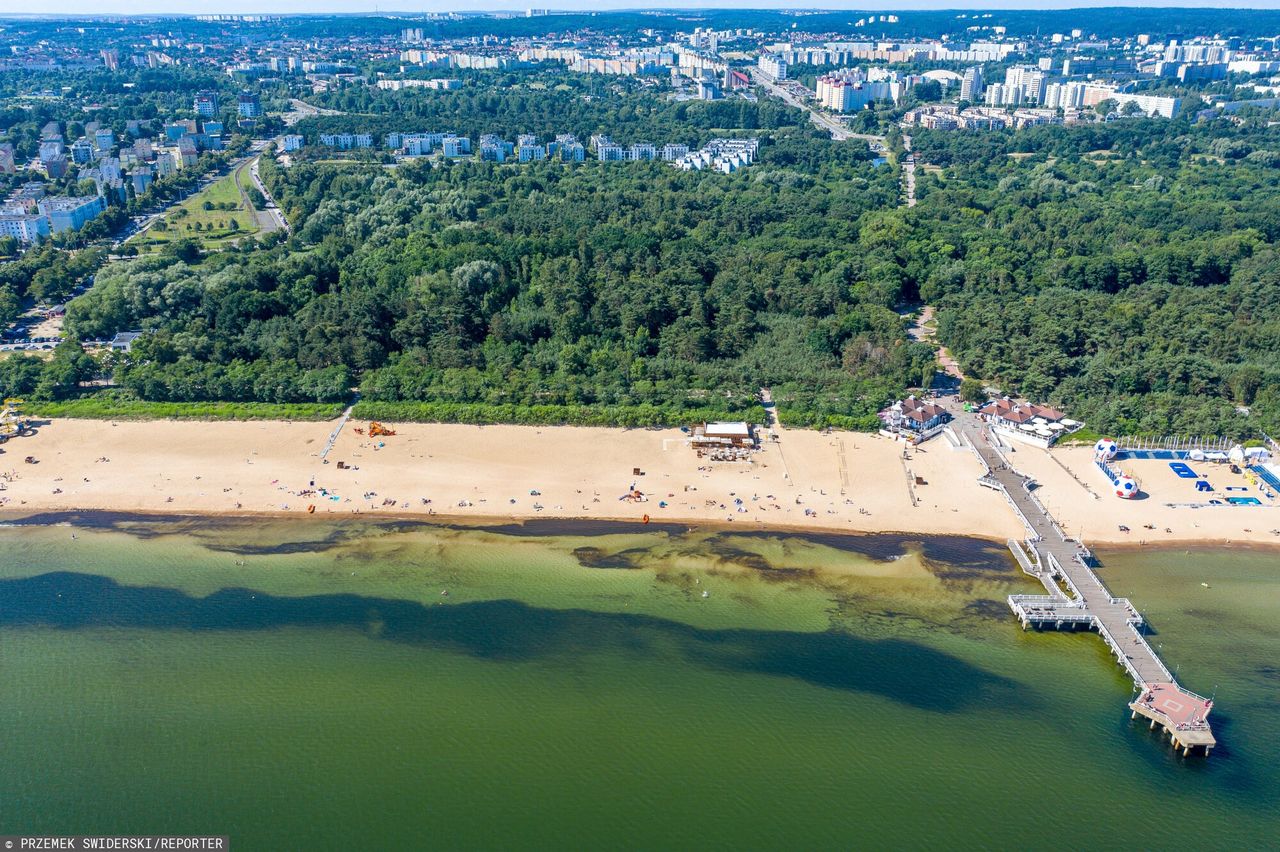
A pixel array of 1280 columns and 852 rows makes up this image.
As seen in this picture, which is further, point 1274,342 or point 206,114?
point 206,114

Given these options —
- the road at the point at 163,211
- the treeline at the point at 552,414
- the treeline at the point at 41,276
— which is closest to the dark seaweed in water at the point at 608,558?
the treeline at the point at 552,414

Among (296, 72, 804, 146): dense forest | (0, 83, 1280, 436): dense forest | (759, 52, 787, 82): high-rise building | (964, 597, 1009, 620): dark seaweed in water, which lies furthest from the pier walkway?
(759, 52, 787, 82): high-rise building

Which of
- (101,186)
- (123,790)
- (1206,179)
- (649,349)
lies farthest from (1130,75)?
(123,790)

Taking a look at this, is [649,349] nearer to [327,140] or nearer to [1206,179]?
[1206,179]

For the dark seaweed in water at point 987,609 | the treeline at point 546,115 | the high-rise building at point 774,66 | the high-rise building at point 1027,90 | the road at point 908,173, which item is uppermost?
the high-rise building at point 774,66

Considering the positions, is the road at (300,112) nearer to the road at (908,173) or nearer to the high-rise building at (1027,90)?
the road at (908,173)

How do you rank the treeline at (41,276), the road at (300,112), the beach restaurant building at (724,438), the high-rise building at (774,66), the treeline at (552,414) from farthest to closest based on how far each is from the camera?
the high-rise building at (774,66) < the road at (300,112) < the treeline at (41,276) < the treeline at (552,414) < the beach restaurant building at (724,438)
